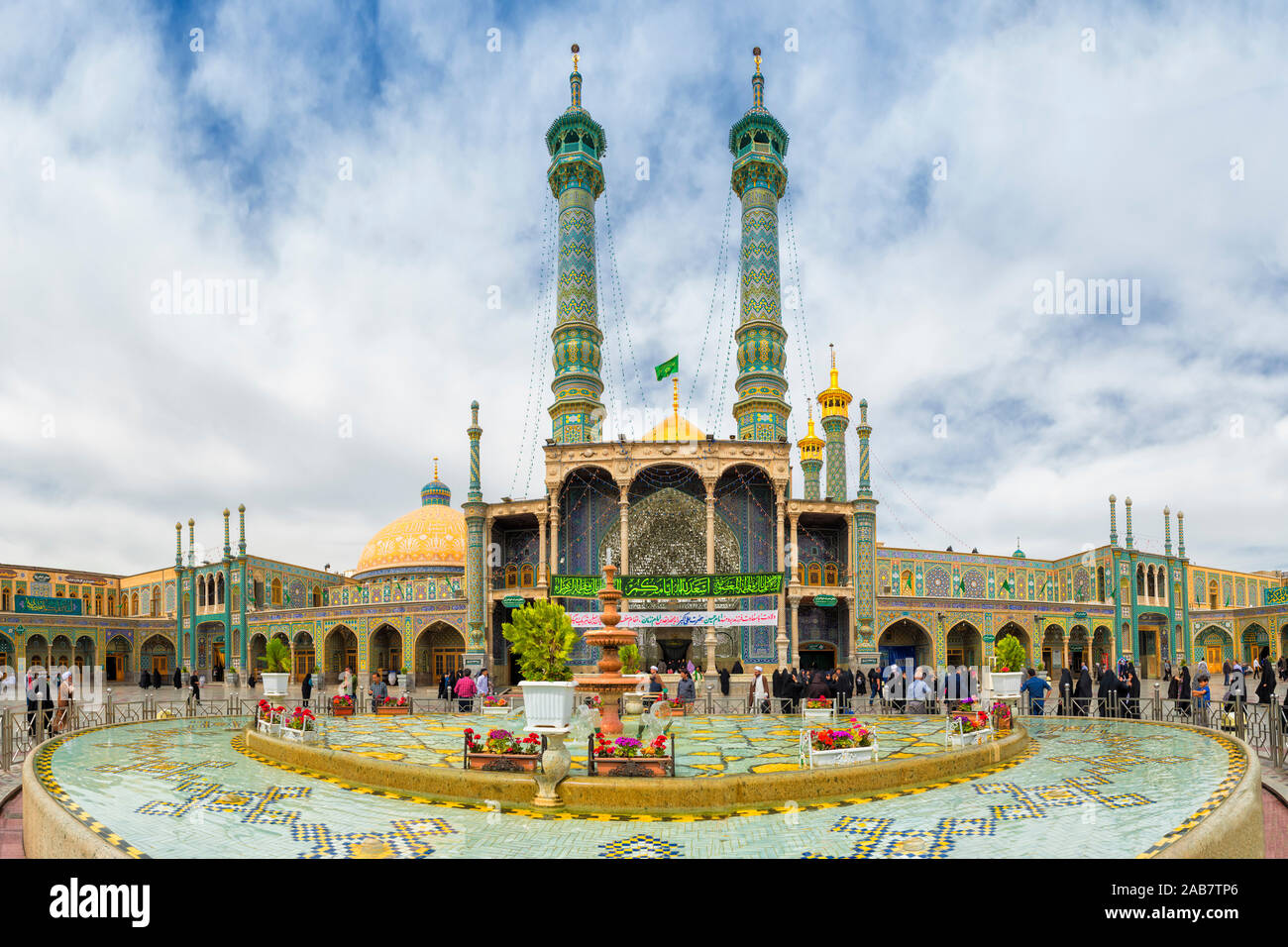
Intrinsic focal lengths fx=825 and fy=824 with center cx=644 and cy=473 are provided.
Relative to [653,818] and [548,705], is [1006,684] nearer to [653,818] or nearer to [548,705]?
[653,818]

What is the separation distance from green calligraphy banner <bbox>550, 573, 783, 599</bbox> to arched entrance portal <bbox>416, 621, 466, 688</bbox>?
8.48m

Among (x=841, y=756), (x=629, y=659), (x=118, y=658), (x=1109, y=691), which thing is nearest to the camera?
(x=841, y=756)

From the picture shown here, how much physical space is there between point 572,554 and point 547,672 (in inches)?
317

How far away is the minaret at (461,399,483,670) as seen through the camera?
30031 mm

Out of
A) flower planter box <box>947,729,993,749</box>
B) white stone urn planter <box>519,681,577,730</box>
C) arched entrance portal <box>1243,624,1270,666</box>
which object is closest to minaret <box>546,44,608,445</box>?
flower planter box <box>947,729,993,749</box>

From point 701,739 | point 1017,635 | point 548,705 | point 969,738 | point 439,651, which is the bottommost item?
point 439,651

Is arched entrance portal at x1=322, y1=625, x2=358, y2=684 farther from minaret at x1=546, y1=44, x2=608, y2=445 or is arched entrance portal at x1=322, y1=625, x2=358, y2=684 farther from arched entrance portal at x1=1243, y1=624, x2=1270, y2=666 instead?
arched entrance portal at x1=1243, y1=624, x2=1270, y2=666

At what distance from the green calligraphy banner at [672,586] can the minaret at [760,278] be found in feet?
24.3

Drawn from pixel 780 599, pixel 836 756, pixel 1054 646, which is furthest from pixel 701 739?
pixel 1054 646

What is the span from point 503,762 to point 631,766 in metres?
1.41

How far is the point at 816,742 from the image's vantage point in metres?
9.95

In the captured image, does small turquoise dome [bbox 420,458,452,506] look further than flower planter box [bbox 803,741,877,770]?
Yes

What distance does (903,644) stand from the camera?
110ft
